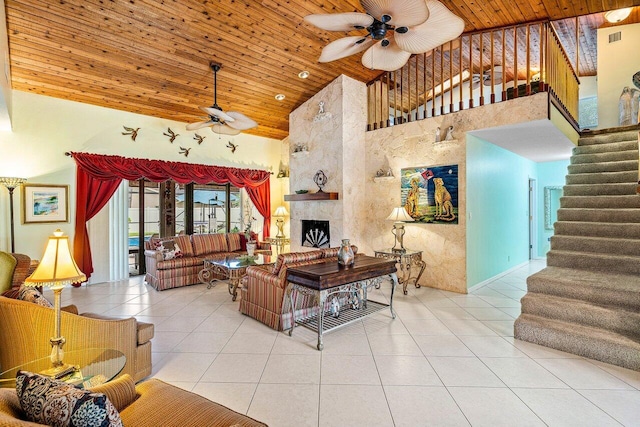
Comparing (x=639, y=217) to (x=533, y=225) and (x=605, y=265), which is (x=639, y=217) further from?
(x=533, y=225)

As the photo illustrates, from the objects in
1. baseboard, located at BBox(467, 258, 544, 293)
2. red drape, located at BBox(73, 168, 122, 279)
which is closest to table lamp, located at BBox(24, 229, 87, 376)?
red drape, located at BBox(73, 168, 122, 279)

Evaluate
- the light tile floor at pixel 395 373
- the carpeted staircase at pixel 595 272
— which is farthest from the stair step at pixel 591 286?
the light tile floor at pixel 395 373

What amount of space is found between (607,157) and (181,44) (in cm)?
720

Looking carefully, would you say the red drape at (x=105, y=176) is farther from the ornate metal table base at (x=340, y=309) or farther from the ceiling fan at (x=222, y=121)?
the ornate metal table base at (x=340, y=309)

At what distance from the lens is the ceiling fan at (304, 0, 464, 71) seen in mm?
2380

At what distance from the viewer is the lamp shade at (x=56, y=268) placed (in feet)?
6.23

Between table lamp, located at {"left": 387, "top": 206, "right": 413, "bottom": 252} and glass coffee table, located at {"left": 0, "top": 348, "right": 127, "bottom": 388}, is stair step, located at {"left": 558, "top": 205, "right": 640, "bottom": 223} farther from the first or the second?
glass coffee table, located at {"left": 0, "top": 348, "right": 127, "bottom": 388}

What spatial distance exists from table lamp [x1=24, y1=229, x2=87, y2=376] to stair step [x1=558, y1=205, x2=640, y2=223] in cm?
597

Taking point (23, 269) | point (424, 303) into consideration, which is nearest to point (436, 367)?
point (424, 303)

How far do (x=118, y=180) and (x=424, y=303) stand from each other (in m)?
5.79

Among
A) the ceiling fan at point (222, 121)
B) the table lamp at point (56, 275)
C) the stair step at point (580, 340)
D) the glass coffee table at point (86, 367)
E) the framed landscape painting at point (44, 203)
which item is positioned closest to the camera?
the glass coffee table at point (86, 367)

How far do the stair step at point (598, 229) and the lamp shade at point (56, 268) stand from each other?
5655mm

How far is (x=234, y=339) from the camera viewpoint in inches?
135

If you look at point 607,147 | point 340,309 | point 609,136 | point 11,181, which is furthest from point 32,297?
point 609,136
